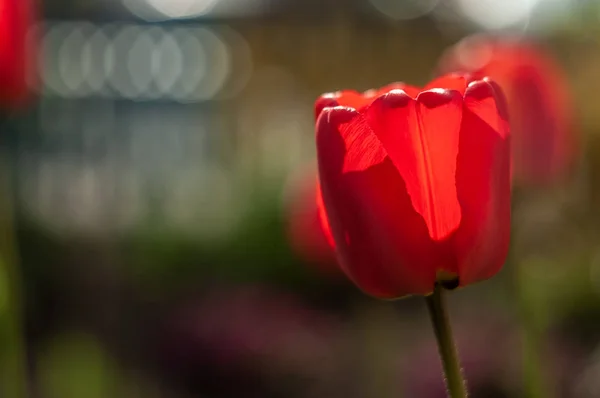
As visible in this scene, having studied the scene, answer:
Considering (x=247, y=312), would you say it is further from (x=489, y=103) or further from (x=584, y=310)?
(x=489, y=103)

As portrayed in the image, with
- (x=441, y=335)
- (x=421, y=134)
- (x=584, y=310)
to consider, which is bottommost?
(x=584, y=310)

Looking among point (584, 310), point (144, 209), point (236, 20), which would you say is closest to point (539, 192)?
point (584, 310)

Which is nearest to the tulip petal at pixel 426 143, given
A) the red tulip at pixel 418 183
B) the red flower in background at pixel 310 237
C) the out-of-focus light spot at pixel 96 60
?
the red tulip at pixel 418 183

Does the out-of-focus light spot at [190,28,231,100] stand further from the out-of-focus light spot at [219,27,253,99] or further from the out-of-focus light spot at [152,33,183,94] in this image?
the out-of-focus light spot at [152,33,183,94]

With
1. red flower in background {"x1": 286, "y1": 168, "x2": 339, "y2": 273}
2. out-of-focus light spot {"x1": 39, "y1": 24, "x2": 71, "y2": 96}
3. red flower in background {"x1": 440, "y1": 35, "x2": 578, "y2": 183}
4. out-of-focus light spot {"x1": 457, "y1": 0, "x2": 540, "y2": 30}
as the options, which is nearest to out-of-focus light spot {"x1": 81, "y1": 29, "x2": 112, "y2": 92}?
out-of-focus light spot {"x1": 39, "y1": 24, "x2": 71, "y2": 96}

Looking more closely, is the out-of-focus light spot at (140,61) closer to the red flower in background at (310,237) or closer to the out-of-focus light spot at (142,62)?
the out-of-focus light spot at (142,62)
